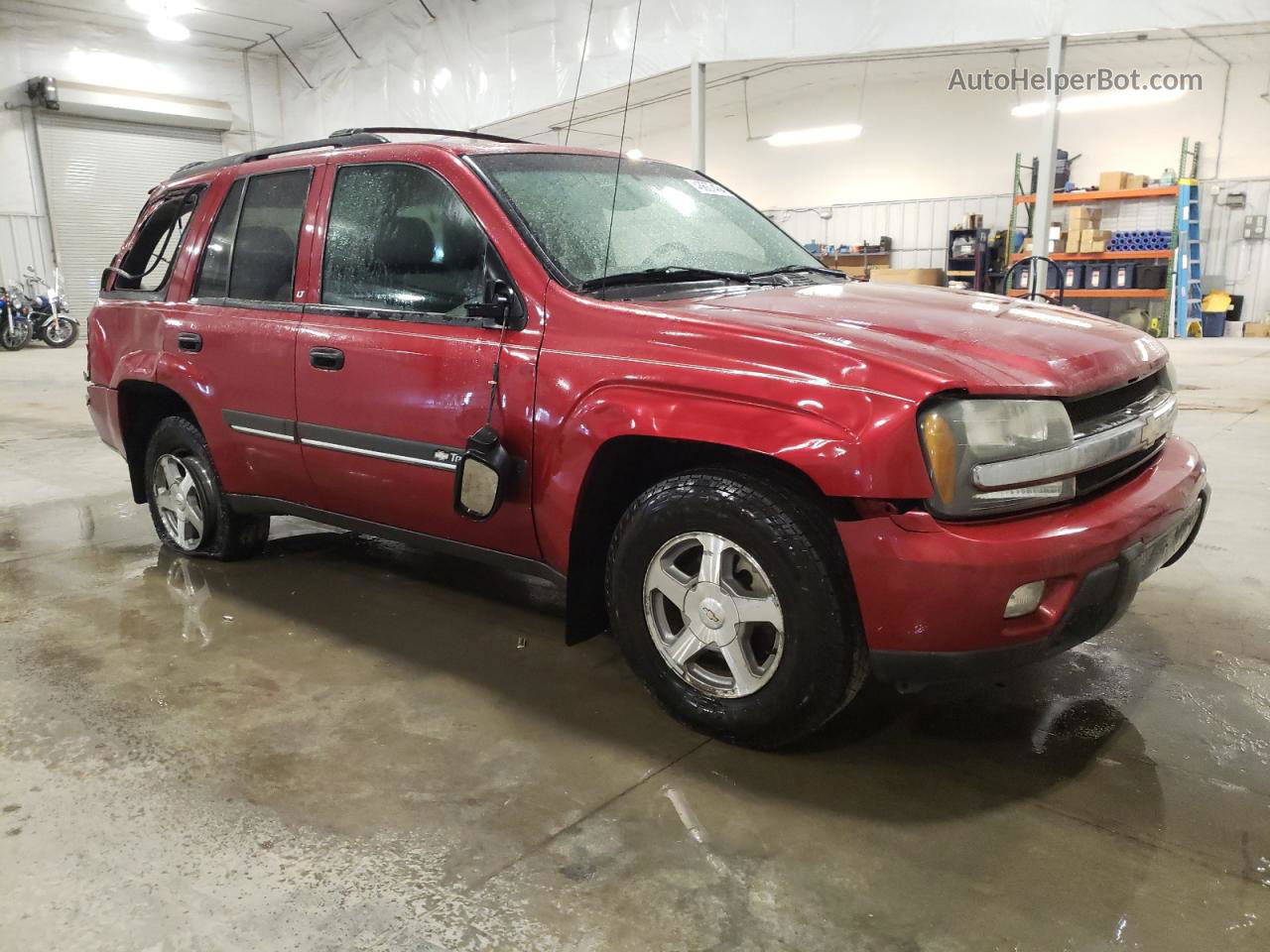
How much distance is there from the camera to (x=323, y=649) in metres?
2.96

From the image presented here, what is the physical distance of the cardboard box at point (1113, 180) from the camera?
13711mm

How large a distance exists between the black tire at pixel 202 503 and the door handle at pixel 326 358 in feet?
2.93

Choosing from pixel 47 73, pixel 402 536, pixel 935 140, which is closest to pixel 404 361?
pixel 402 536

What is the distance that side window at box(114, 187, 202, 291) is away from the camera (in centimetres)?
382

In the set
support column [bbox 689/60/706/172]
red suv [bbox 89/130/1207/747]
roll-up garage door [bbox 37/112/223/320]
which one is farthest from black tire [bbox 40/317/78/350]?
red suv [bbox 89/130/1207/747]

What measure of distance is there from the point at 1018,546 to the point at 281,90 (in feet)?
63.2

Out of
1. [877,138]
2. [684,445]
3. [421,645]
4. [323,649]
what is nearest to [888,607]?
[684,445]

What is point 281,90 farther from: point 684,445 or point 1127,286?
point 684,445

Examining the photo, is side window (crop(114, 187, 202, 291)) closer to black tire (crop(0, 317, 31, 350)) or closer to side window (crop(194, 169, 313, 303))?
side window (crop(194, 169, 313, 303))

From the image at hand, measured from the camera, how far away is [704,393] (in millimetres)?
2105

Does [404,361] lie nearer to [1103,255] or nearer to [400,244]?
[400,244]

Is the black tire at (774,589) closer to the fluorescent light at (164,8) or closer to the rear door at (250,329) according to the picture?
the rear door at (250,329)

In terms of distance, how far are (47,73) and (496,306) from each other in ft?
56.7

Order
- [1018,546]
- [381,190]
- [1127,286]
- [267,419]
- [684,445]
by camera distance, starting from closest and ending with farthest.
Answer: [1018,546] → [684,445] → [381,190] → [267,419] → [1127,286]
